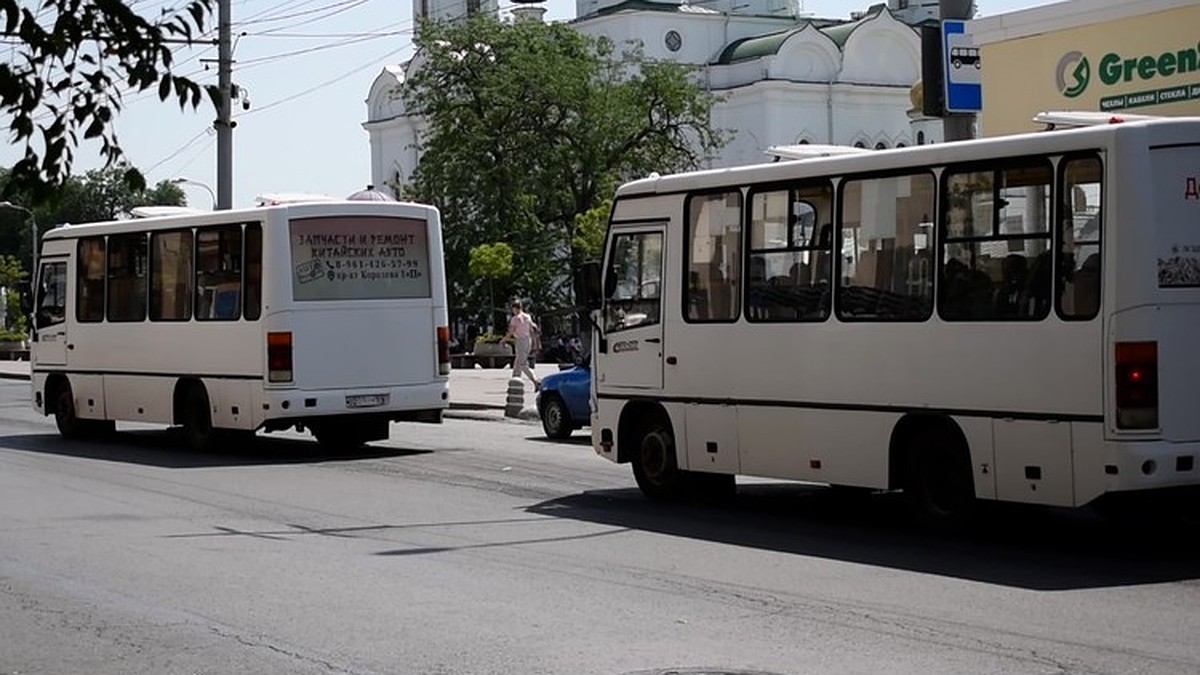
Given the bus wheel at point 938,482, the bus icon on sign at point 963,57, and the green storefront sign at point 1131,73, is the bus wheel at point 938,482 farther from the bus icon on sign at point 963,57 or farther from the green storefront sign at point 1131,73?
the green storefront sign at point 1131,73

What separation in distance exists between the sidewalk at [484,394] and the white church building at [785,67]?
32.2m

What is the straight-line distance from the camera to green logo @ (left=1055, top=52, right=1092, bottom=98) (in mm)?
24281

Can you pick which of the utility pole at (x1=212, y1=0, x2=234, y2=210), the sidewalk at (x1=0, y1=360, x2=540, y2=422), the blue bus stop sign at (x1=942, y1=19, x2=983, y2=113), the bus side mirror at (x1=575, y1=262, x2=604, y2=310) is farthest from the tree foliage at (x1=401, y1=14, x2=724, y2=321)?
the bus side mirror at (x1=575, y1=262, x2=604, y2=310)

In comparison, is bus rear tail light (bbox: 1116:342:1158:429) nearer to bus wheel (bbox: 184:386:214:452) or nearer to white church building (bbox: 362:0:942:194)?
bus wheel (bbox: 184:386:214:452)

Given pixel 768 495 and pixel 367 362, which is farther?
pixel 367 362

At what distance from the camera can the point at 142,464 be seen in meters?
22.0

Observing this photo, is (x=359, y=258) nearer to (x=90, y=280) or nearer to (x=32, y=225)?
(x=90, y=280)

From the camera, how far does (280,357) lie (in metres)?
21.5

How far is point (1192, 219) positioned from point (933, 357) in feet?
6.89

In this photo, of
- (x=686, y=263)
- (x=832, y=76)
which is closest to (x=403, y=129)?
(x=832, y=76)

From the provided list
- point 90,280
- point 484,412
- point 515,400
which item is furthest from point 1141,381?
point 484,412

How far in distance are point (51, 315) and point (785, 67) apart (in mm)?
60100

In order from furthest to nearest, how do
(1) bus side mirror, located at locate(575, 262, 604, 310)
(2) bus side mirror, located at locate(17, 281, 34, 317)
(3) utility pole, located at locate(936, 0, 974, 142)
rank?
1. (2) bus side mirror, located at locate(17, 281, 34, 317)
2. (3) utility pole, located at locate(936, 0, 974, 142)
3. (1) bus side mirror, located at locate(575, 262, 604, 310)

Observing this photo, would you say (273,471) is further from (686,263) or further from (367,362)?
(686,263)
